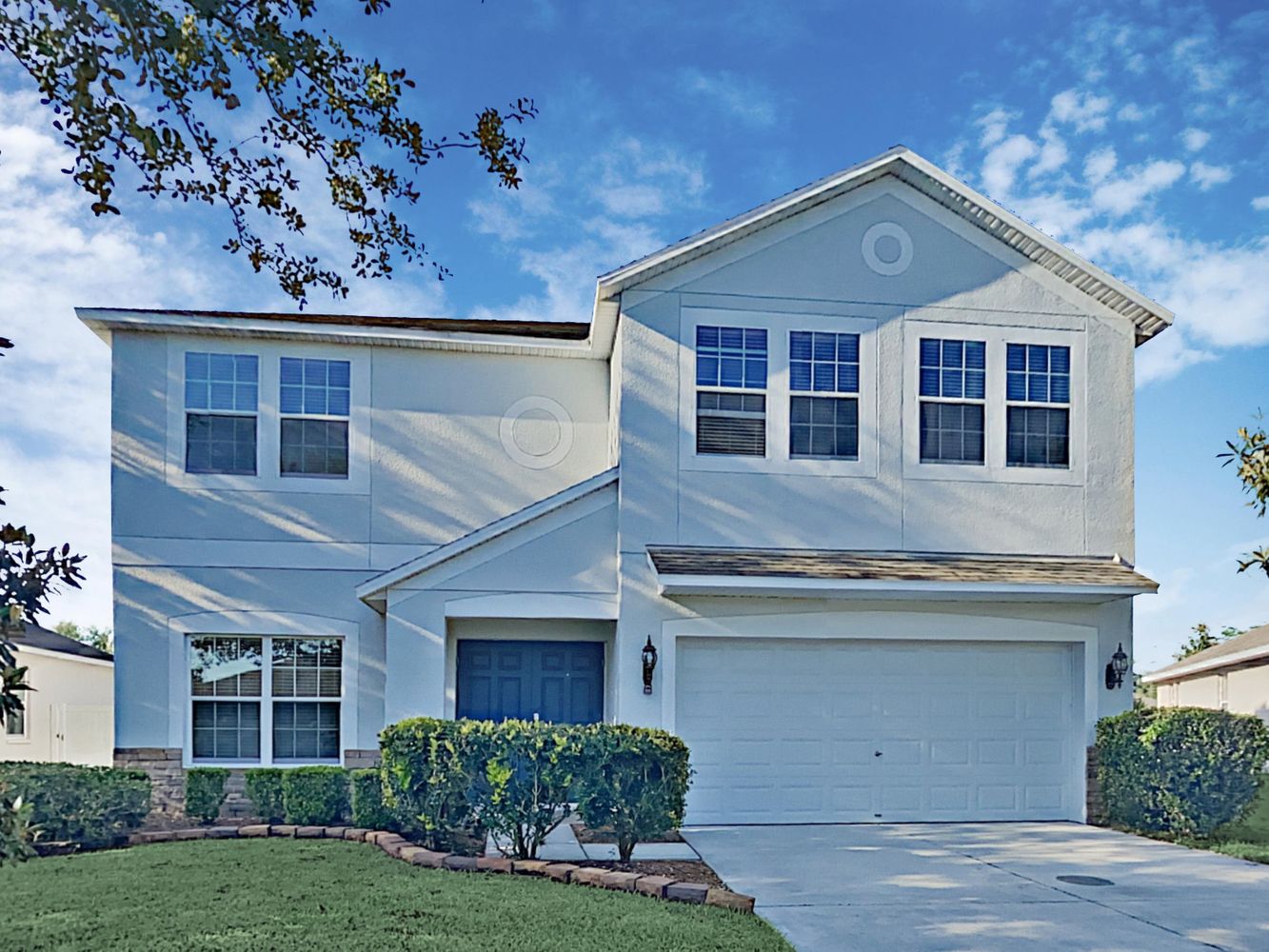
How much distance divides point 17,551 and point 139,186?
2.83 metres

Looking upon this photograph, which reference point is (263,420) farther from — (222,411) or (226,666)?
(226,666)

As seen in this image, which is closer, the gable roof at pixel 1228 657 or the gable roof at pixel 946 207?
the gable roof at pixel 946 207

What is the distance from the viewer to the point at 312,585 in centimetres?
1353

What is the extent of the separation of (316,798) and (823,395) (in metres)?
7.45

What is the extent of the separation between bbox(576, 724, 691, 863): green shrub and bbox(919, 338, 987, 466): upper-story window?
5.57m

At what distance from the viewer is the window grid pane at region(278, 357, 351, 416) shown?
1366cm

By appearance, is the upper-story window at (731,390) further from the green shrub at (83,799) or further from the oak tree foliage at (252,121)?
the green shrub at (83,799)

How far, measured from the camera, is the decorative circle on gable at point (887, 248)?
13055 mm

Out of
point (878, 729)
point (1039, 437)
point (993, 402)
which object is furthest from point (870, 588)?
point (1039, 437)

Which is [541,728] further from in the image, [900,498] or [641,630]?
[900,498]

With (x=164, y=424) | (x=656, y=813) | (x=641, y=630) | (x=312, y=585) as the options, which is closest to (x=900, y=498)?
(x=641, y=630)

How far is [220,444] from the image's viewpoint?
13523 mm

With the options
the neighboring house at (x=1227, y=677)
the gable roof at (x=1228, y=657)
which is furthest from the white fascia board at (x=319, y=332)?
the neighboring house at (x=1227, y=677)

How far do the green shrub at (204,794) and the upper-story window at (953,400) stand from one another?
9.20 m
